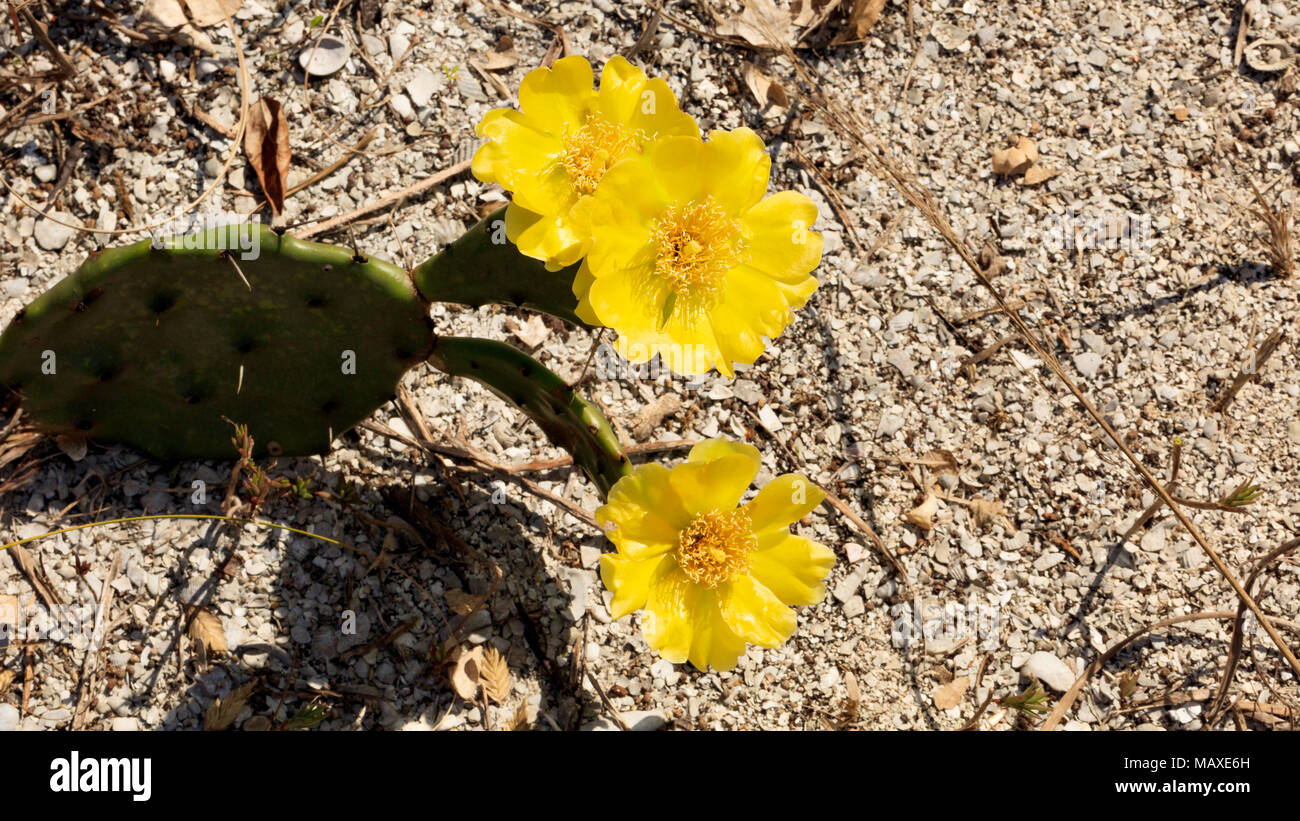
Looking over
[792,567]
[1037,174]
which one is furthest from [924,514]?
[1037,174]

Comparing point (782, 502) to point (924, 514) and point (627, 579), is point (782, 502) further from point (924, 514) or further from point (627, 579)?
point (924, 514)

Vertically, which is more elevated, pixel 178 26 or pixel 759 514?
pixel 178 26

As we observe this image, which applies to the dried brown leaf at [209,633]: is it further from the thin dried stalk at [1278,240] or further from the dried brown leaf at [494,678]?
the thin dried stalk at [1278,240]

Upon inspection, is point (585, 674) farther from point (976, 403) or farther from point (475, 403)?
point (976, 403)

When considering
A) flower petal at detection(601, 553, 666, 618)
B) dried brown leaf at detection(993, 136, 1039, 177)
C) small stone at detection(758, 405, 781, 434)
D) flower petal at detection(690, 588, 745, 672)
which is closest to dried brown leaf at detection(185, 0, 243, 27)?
small stone at detection(758, 405, 781, 434)

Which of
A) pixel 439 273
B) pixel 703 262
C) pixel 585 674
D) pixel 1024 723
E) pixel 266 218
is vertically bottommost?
pixel 1024 723

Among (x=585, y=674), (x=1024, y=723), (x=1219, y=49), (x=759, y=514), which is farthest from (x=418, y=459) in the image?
(x=1219, y=49)
